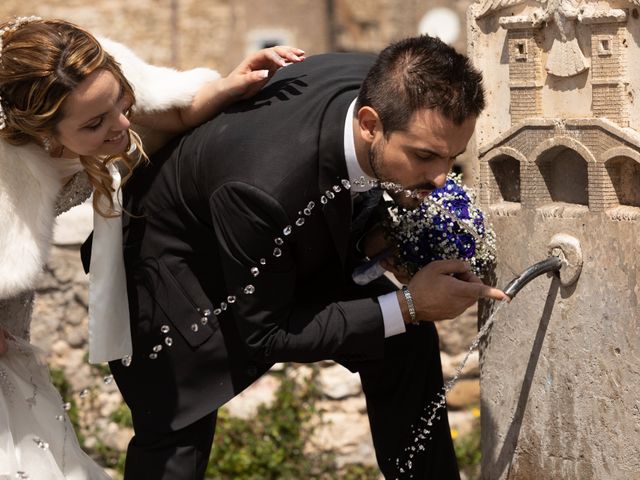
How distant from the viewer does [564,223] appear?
3.46 m

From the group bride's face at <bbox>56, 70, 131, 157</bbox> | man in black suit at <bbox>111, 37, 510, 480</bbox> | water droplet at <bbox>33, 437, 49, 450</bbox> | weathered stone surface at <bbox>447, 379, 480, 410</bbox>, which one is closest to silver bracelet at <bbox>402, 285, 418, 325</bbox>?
man in black suit at <bbox>111, 37, 510, 480</bbox>

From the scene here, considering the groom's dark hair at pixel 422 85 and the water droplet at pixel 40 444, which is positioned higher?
the groom's dark hair at pixel 422 85

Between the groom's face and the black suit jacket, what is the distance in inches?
5.2

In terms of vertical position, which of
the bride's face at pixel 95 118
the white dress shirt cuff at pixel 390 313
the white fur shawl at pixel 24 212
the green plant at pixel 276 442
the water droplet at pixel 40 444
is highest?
the bride's face at pixel 95 118

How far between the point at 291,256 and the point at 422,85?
0.59 meters

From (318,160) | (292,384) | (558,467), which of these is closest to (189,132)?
(318,160)

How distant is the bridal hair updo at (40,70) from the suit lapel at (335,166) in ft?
1.89

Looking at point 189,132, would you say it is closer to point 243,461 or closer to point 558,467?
point 558,467

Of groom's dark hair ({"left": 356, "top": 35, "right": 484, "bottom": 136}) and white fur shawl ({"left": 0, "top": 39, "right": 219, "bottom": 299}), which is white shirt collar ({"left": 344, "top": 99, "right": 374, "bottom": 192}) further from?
white fur shawl ({"left": 0, "top": 39, "right": 219, "bottom": 299})

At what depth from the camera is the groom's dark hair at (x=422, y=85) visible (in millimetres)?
2982

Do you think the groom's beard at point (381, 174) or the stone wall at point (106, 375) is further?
the stone wall at point (106, 375)

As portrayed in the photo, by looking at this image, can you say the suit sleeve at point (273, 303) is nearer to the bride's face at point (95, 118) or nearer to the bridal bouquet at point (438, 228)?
the bridal bouquet at point (438, 228)

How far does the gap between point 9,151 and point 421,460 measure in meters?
1.58

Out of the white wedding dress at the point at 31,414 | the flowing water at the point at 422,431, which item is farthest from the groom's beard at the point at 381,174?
the white wedding dress at the point at 31,414
